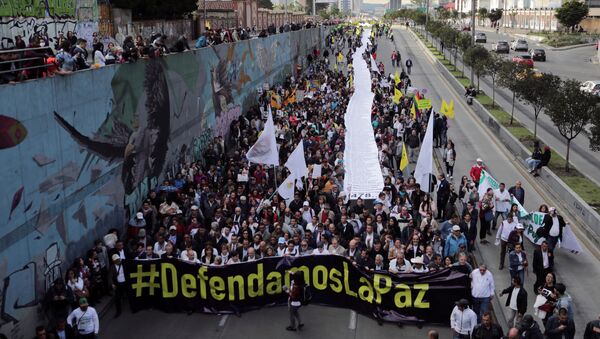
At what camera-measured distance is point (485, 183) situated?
1966 cm

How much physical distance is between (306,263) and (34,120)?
618 centimetres

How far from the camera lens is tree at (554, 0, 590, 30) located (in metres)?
99.1

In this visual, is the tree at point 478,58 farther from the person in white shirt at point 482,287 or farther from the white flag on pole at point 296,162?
the person in white shirt at point 482,287

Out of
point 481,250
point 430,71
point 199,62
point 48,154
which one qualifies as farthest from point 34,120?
point 430,71

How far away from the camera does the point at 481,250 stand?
1817 centimetres

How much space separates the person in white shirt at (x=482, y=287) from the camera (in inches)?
508

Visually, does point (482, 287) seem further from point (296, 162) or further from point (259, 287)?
point (296, 162)

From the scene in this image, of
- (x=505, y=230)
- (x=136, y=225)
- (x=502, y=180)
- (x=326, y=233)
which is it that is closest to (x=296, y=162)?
(x=326, y=233)

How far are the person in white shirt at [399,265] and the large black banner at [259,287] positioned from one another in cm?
38

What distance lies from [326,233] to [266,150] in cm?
570

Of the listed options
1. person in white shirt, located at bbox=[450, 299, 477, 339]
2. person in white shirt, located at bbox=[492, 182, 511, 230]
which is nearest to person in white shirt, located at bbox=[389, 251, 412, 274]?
person in white shirt, located at bbox=[450, 299, 477, 339]

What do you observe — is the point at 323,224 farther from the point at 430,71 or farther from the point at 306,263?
the point at 430,71

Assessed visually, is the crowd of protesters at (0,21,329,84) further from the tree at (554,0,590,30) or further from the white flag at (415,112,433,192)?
the tree at (554,0,590,30)

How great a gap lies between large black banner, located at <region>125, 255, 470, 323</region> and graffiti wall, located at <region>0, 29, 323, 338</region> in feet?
6.62
